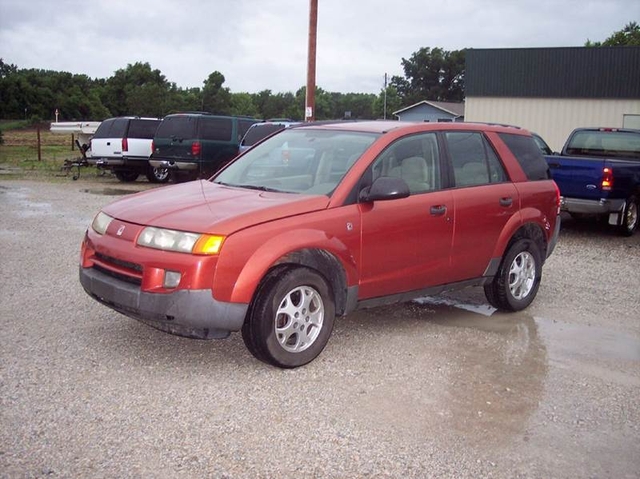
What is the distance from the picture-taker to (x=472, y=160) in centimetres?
630

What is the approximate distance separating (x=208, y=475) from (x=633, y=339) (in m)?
4.07

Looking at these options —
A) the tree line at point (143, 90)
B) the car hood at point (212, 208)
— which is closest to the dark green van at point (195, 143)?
the car hood at point (212, 208)

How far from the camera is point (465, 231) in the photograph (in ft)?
19.8

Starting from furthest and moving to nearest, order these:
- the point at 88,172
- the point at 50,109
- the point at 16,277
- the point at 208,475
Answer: the point at 50,109, the point at 88,172, the point at 16,277, the point at 208,475

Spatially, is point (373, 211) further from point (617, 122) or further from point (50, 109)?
point (50, 109)

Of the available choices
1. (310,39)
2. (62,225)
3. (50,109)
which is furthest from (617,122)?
(50,109)

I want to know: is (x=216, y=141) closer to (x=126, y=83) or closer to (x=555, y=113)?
(x=555, y=113)

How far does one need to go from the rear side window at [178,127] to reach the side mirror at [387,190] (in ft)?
44.5

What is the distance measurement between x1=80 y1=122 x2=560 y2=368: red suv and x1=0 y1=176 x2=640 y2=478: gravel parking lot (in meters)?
0.38

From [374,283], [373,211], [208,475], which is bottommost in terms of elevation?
[208,475]

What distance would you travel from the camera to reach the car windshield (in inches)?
215

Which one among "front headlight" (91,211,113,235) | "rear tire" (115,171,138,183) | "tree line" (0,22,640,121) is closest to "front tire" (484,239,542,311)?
"front headlight" (91,211,113,235)

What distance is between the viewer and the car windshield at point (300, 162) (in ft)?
17.9

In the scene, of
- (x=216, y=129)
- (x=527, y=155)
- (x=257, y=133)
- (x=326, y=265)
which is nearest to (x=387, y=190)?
(x=326, y=265)
